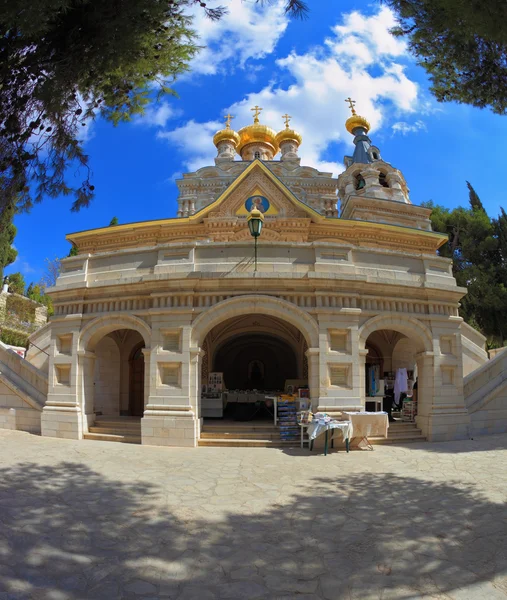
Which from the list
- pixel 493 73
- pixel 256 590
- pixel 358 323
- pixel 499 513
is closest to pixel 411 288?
pixel 358 323

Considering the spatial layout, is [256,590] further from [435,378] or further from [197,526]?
[435,378]

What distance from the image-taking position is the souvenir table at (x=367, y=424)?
33.4 feet

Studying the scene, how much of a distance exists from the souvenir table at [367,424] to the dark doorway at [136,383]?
7805mm

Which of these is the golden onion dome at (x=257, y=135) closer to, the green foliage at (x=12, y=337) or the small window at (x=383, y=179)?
the small window at (x=383, y=179)

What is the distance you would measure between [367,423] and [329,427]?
1190 mm

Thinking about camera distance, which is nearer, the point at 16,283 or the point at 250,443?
the point at 250,443

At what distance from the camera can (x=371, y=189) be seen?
29.8 meters

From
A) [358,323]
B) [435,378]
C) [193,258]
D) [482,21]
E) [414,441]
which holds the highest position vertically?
[482,21]

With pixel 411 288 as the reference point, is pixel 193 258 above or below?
above

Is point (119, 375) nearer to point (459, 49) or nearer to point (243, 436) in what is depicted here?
point (243, 436)

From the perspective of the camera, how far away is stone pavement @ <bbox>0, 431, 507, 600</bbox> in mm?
3925

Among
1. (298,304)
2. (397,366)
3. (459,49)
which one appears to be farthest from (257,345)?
(459,49)

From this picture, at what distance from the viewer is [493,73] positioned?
7.29m

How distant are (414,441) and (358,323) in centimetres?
356
